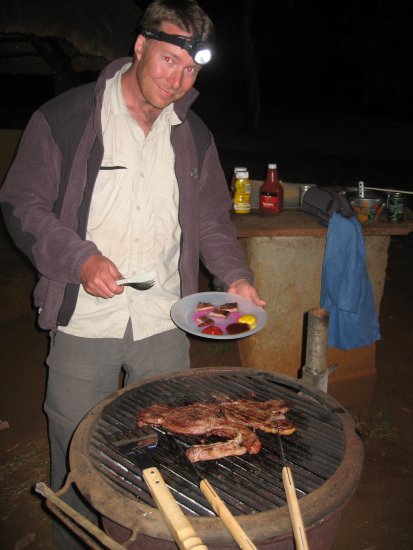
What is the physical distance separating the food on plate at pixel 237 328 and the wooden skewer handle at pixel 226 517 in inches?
33.1

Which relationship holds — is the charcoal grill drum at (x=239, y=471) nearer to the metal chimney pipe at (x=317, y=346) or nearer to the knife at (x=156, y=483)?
the knife at (x=156, y=483)

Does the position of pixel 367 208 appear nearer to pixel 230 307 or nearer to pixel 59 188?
pixel 230 307

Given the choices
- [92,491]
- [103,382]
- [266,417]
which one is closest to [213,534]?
[92,491]

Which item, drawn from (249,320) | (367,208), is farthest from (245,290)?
(367,208)

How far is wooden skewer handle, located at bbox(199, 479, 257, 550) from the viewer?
1572 mm

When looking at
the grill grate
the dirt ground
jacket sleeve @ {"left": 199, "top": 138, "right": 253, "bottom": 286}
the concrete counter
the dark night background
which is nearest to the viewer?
the grill grate

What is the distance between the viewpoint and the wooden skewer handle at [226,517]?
1572mm

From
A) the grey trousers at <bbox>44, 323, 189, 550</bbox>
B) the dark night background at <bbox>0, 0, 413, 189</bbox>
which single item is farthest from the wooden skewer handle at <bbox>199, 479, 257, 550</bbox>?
the dark night background at <bbox>0, 0, 413, 189</bbox>

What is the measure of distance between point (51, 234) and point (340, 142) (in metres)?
21.2

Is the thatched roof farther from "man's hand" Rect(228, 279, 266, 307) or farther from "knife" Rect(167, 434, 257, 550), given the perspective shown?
"knife" Rect(167, 434, 257, 550)

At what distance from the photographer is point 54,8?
271 inches

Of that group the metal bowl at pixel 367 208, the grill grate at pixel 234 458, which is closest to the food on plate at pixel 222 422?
the grill grate at pixel 234 458

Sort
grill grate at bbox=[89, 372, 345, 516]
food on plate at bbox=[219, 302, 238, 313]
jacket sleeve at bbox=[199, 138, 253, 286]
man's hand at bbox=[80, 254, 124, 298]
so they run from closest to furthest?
grill grate at bbox=[89, 372, 345, 516]
man's hand at bbox=[80, 254, 124, 298]
food on plate at bbox=[219, 302, 238, 313]
jacket sleeve at bbox=[199, 138, 253, 286]

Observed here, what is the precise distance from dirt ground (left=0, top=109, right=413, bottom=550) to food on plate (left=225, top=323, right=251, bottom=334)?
5.78 feet
